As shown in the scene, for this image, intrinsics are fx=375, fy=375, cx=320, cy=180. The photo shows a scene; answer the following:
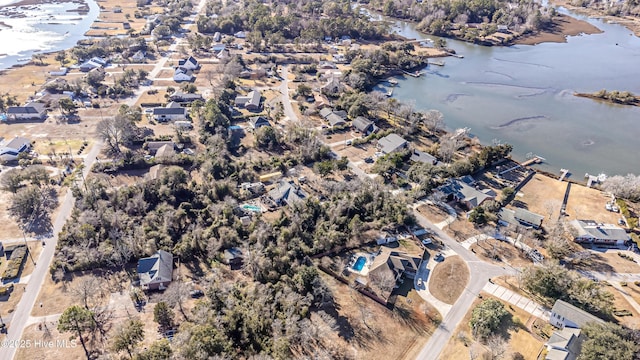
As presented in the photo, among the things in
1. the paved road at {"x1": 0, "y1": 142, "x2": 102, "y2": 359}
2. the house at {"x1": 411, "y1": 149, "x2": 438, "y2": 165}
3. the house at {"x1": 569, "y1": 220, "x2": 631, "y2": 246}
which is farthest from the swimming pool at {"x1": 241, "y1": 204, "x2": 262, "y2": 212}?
the house at {"x1": 569, "y1": 220, "x2": 631, "y2": 246}

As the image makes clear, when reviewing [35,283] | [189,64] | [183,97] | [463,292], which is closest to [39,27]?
→ [189,64]

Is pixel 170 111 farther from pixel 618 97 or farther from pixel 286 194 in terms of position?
pixel 618 97

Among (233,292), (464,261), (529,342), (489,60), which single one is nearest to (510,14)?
(489,60)

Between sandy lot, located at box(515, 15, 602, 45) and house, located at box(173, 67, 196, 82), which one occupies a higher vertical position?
sandy lot, located at box(515, 15, 602, 45)

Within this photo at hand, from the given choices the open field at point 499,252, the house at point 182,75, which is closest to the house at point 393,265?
the open field at point 499,252

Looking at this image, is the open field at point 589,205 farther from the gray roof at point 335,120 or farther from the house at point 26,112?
the house at point 26,112

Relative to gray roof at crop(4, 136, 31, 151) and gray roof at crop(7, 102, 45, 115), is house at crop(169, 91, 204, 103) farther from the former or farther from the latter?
gray roof at crop(4, 136, 31, 151)
